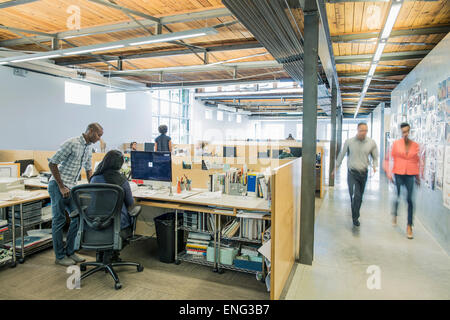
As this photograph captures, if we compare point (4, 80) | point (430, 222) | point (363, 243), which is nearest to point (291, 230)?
point (363, 243)

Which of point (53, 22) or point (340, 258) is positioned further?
point (53, 22)

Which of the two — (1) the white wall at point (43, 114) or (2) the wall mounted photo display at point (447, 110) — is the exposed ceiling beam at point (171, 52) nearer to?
(1) the white wall at point (43, 114)

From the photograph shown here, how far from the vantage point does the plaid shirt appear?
3.13 m

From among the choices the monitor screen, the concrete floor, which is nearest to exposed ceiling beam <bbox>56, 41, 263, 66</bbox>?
the monitor screen

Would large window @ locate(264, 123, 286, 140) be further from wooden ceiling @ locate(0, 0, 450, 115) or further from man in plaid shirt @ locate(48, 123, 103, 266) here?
man in plaid shirt @ locate(48, 123, 103, 266)

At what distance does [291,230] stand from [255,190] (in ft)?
2.63

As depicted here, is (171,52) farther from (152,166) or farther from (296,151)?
(296,151)

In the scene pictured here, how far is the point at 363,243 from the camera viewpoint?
379 centimetres

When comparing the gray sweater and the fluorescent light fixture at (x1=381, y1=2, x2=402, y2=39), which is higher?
the fluorescent light fixture at (x1=381, y1=2, x2=402, y2=39)

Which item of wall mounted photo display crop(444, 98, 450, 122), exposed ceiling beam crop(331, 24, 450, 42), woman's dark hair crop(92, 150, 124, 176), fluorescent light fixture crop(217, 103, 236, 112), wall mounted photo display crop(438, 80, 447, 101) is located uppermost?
fluorescent light fixture crop(217, 103, 236, 112)

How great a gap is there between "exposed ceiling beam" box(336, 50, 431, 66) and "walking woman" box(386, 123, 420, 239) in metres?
2.42

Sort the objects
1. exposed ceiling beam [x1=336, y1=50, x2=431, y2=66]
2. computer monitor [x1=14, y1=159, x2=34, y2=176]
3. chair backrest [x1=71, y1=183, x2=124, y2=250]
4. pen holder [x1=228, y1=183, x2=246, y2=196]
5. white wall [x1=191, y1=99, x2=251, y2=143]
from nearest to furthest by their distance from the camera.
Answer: chair backrest [x1=71, y1=183, x2=124, y2=250] → pen holder [x1=228, y1=183, x2=246, y2=196] → computer monitor [x1=14, y1=159, x2=34, y2=176] → exposed ceiling beam [x1=336, y1=50, x2=431, y2=66] → white wall [x1=191, y1=99, x2=251, y2=143]

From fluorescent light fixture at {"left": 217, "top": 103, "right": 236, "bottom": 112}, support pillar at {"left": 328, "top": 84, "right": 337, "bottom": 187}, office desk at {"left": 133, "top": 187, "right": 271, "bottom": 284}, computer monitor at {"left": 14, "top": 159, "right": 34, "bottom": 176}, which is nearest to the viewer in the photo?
office desk at {"left": 133, "top": 187, "right": 271, "bottom": 284}

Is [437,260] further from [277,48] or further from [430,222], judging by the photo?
[277,48]
